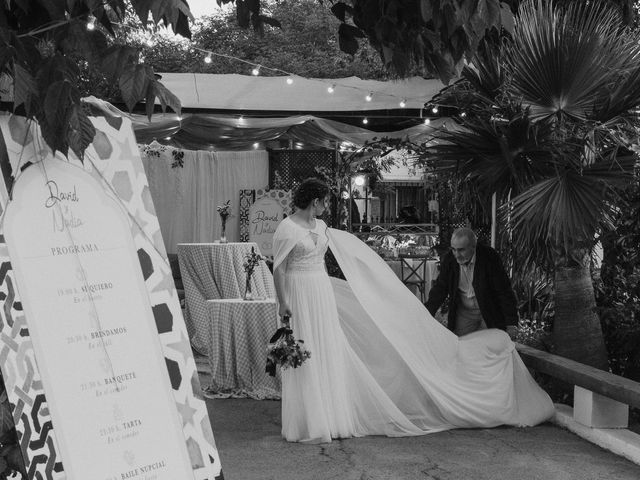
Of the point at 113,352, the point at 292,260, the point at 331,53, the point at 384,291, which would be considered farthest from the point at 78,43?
the point at 331,53

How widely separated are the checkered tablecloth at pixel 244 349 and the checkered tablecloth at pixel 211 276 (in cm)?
221

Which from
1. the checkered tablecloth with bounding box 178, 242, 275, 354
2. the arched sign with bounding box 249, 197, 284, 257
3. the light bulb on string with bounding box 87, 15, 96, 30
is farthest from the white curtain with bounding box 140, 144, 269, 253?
the light bulb on string with bounding box 87, 15, 96, 30

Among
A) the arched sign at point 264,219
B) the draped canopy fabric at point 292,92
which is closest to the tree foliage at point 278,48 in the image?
Answer: the draped canopy fabric at point 292,92

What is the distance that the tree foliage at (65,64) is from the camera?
9.32ft

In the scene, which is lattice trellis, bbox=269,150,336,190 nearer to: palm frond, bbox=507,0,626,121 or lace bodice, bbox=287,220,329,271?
palm frond, bbox=507,0,626,121

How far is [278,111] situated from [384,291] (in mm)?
7142

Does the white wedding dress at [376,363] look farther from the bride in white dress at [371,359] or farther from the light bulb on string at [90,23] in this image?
the light bulb on string at [90,23]

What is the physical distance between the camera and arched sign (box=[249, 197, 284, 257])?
14.1 m

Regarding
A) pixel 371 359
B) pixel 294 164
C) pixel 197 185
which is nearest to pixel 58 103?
pixel 371 359

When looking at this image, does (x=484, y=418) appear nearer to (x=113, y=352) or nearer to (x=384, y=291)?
(x=384, y=291)

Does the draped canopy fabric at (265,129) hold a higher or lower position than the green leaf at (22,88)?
higher

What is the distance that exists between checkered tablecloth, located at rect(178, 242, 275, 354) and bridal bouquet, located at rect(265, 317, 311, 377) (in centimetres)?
419

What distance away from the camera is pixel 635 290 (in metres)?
8.64

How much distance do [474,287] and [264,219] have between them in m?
6.53
